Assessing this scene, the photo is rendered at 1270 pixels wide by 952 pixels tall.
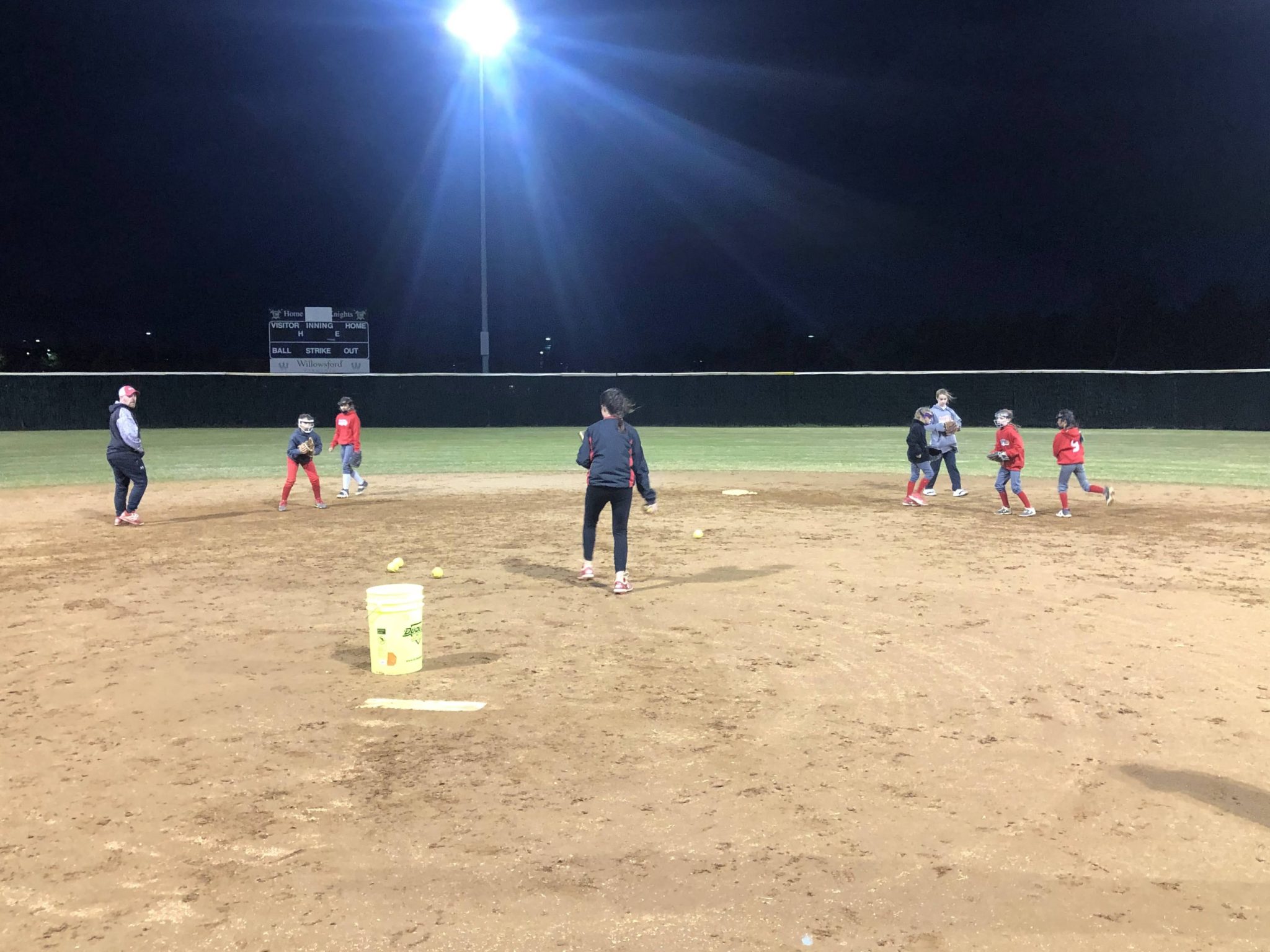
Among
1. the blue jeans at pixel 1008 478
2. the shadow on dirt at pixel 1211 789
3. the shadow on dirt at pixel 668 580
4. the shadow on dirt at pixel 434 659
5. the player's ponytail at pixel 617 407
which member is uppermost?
the player's ponytail at pixel 617 407

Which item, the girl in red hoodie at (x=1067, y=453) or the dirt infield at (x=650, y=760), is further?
the girl in red hoodie at (x=1067, y=453)

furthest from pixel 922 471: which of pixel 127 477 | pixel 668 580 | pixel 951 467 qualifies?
pixel 127 477

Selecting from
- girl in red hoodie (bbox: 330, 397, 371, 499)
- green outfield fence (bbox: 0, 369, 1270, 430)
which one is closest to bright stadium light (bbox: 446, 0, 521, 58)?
green outfield fence (bbox: 0, 369, 1270, 430)

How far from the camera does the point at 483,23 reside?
34.2m

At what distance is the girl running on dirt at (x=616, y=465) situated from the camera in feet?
31.0

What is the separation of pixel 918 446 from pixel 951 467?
3.97 feet

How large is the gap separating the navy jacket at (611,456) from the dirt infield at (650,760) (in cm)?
116

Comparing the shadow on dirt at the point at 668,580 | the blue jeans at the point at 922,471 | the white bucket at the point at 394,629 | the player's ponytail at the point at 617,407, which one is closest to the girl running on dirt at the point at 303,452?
the shadow on dirt at the point at 668,580

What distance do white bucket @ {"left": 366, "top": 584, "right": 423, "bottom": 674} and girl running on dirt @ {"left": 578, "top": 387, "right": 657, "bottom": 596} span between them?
2.75 m

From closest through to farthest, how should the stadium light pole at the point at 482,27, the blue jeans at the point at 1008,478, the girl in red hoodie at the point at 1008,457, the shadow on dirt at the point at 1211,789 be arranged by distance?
the shadow on dirt at the point at 1211,789 < the girl in red hoodie at the point at 1008,457 < the blue jeans at the point at 1008,478 < the stadium light pole at the point at 482,27

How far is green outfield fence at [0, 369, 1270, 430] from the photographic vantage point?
38375 mm

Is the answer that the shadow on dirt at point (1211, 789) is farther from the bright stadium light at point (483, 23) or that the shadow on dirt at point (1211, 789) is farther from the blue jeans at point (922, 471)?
the bright stadium light at point (483, 23)

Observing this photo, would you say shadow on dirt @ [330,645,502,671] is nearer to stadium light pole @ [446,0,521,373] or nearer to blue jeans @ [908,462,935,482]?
blue jeans @ [908,462,935,482]

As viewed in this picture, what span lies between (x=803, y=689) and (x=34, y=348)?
168 m
